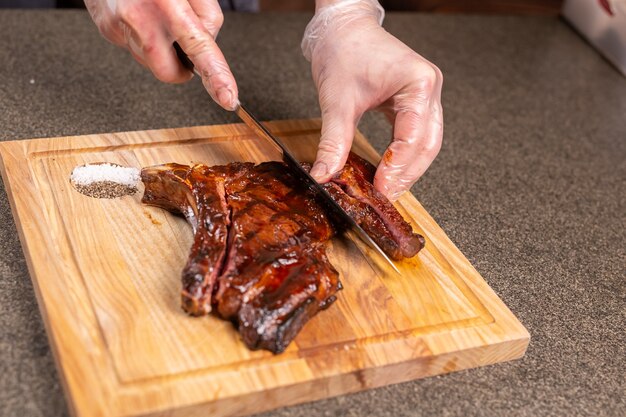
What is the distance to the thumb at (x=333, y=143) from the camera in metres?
2.37

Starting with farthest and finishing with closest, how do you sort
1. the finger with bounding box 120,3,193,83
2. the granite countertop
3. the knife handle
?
the knife handle
the finger with bounding box 120,3,193,83
the granite countertop

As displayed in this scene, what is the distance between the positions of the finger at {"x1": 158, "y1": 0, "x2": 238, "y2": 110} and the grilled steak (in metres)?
0.24

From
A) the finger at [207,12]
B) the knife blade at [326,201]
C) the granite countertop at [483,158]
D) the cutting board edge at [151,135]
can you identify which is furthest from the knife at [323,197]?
the granite countertop at [483,158]

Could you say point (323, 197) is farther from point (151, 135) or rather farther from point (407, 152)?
point (151, 135)

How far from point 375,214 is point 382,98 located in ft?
1.68

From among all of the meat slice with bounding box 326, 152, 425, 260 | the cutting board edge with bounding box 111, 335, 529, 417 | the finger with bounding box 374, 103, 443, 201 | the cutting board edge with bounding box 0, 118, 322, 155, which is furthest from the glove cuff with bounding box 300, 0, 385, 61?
the cutting board edge with bounding box 111, 335, 529, 417

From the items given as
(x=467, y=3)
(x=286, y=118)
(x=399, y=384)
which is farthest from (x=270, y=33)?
(x=399, y=384)

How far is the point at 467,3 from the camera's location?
477 cm

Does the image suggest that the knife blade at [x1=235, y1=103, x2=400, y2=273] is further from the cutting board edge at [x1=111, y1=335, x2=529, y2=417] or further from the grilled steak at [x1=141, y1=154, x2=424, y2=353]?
the cutting board edge at [x1=111, y1=335, x2=529, y2=417]

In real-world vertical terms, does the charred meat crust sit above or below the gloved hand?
below

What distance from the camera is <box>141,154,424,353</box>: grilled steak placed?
6.07ft

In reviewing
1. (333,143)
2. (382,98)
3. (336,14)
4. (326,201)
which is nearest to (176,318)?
(326,201)

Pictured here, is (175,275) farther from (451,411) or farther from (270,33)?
(270,33)

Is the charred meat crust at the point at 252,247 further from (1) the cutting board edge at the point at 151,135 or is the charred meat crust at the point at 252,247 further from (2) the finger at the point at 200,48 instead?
(1) the cutting board edge at the point at 151,135
